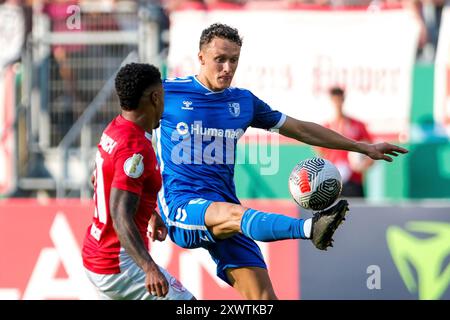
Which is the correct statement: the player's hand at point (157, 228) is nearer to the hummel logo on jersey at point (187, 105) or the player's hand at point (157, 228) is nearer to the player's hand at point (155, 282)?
the hummel logo on jersey at point (187, 105)

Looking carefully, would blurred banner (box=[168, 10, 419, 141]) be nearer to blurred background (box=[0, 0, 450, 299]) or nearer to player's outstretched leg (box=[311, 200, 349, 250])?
blurred background (box=[0, 0, 450, 299])

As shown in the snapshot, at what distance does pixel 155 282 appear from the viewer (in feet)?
22.7

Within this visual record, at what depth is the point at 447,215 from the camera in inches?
429

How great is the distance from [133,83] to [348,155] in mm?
6176

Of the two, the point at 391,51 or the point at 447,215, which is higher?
the point at 391,51

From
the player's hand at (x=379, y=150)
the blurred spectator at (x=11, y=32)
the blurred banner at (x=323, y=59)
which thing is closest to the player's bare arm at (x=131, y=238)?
the player's hand at (x=379, y=150)

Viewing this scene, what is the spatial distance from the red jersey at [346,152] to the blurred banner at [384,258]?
78.7 inches

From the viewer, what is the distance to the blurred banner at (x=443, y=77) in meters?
13.4

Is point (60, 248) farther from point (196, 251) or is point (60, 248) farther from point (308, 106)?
point (308, 106)

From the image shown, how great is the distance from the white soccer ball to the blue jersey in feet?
2.62

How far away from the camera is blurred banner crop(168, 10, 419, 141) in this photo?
13516 mm

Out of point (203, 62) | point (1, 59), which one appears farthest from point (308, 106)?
point (203, 62)

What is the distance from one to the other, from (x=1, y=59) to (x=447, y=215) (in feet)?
20.1
